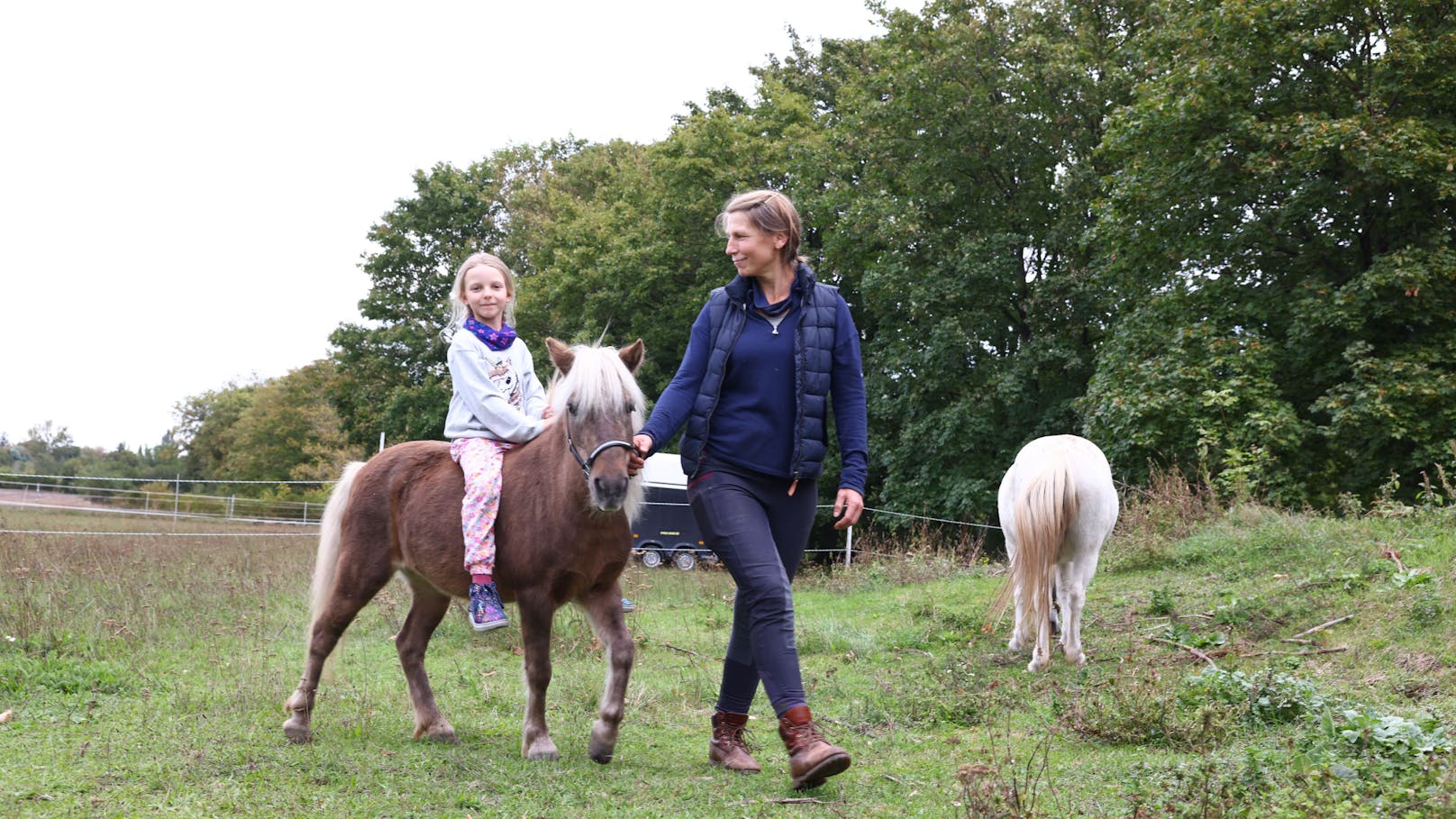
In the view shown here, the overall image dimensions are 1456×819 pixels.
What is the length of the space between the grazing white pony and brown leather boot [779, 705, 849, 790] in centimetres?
315

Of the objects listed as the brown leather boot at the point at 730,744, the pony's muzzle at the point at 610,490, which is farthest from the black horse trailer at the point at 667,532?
the pony's muzzle at the point at 610,490

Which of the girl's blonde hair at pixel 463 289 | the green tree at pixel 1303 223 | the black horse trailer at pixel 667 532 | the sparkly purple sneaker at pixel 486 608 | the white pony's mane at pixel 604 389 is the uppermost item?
the green tree at pixel 1303 223

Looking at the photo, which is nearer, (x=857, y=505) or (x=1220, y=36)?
(x=857, y=505)

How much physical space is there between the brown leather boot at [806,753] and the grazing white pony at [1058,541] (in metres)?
3.15

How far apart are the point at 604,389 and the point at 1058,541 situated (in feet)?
11.8

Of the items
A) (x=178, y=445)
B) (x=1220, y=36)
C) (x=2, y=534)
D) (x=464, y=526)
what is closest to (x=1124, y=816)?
(x=464, y=526)

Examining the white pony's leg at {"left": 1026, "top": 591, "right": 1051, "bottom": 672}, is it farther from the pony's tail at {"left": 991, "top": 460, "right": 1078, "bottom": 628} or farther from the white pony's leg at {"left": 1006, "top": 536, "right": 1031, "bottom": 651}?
the white pony's leg at {"left": 1006, "top": 536, "right": 1031, "bottom": 651}

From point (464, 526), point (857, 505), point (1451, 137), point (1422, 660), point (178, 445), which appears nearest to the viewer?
point (857, 505)

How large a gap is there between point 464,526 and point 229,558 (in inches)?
368

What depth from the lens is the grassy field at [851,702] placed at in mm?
3773

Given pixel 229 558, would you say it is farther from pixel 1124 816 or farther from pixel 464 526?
pixel 1124 816

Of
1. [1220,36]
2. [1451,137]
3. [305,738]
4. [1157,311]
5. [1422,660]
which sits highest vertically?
[1220,36]

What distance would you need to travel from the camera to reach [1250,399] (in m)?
17.0

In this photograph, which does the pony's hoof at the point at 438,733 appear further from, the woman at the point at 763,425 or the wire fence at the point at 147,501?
the wire fence at the point at 147,501
